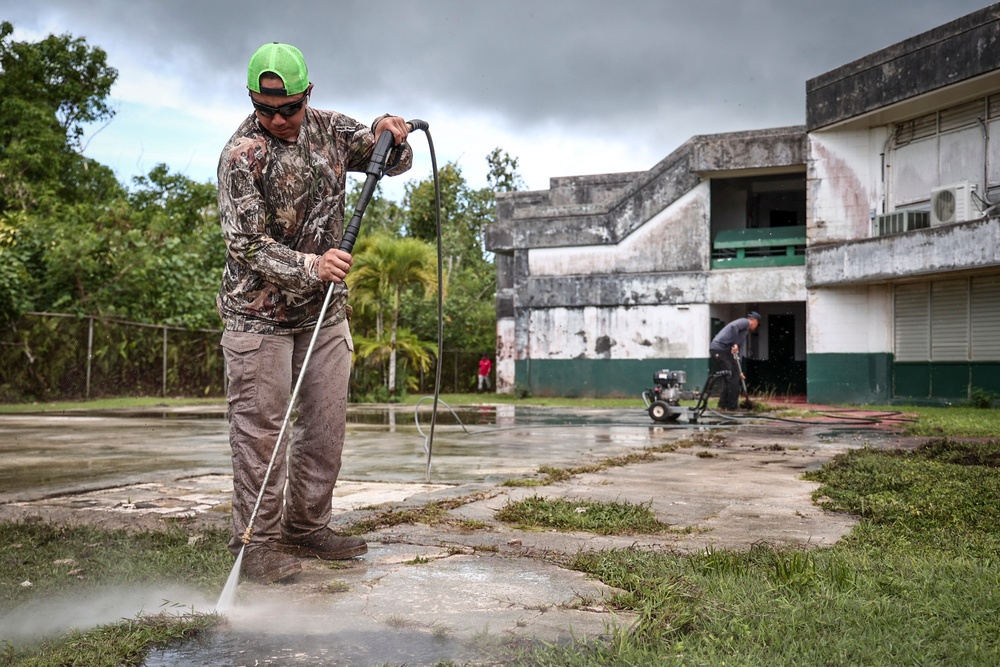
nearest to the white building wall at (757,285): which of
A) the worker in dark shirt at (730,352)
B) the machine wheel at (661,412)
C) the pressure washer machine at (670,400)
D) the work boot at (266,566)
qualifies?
the worker in dark shirt at (730,352)

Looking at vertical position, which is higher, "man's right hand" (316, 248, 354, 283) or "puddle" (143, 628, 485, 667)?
"man's right hand" (316, 248, 354, 283)

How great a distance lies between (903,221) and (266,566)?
18.4 m

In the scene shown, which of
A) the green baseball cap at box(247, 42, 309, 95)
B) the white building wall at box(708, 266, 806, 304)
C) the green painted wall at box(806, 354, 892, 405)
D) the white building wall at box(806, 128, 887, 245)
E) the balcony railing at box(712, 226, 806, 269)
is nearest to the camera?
the green baseball cap at box(247, 42, 309, 95)

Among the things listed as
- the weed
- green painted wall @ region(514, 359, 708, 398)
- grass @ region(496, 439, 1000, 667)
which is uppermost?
green painted wall @ region(514, 359, 708, 398)

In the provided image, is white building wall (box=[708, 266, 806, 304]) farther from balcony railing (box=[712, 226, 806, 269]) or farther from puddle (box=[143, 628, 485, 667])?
puddle (box=[143, 628, 485, 667])

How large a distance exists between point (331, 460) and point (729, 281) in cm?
2024

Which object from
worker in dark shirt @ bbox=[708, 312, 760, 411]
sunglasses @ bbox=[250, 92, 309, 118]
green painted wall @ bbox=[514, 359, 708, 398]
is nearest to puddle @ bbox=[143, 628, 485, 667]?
sunglasses @ bbox=[250, 92, 309, 118]

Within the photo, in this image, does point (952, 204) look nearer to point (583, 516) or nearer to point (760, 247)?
point (760, 247)

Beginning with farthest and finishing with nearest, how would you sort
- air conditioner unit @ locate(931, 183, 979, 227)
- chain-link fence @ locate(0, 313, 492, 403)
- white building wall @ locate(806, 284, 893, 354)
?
white building wall @ locate(806, 284, 893, 354)
chain-link fence @ locate(0, 313, 492, 403)
air conditioner unit @ locate(931, 183, 979, 227)

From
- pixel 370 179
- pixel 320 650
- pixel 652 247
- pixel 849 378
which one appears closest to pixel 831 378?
pixel 849 378

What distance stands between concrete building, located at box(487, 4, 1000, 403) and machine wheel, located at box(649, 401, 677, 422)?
7517 millimetres

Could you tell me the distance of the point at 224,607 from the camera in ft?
9.71

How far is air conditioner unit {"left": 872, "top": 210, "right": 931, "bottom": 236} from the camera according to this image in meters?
18.8

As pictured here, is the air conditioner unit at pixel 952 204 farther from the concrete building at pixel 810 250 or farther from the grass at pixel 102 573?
the grass at pixel 102 573
